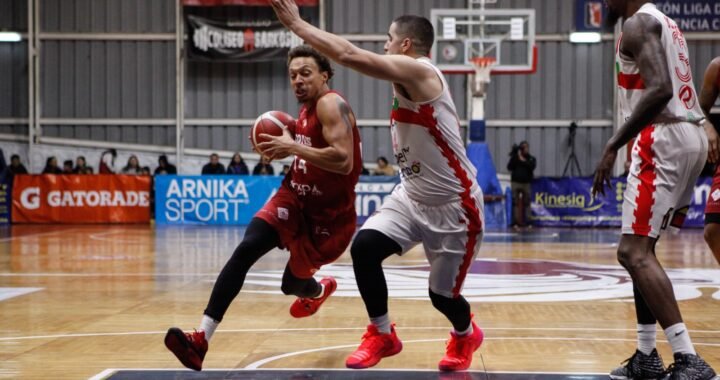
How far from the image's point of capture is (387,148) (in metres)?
22.6

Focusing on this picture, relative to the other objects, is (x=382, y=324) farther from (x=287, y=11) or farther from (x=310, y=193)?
(x=287, y=11)

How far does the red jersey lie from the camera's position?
5.01 meters

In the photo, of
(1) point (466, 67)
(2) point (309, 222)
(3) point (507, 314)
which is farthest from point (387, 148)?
(2) point (309, 222)

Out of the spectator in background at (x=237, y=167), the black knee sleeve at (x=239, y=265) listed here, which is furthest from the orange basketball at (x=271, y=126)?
the spectator in background at (x=237, y=167)

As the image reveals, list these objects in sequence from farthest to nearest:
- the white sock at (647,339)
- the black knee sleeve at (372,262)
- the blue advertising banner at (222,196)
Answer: the blue advertising banner at (222,196) → the black knee sleeve at (372,262) → the white sock at (647,339)

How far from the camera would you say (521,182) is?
62.5 feet

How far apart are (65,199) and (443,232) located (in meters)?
16.3

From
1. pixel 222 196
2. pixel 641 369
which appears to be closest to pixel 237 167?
pixel 222 196

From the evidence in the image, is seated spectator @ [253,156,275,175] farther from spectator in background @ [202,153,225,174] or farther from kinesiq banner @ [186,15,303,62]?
kinesiq banner @ [186,15,303,62]

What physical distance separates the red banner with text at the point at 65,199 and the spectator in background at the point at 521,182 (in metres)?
8.44

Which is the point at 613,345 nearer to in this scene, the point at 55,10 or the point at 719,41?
the point at 719,41

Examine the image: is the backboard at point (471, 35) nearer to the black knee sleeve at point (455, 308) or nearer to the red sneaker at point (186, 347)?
the black knee sleeve at point (455, 308)

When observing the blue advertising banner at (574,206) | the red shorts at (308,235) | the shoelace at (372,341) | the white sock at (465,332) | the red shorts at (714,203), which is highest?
the red shorts at (714,203)

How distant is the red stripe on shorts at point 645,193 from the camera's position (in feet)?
13.5
